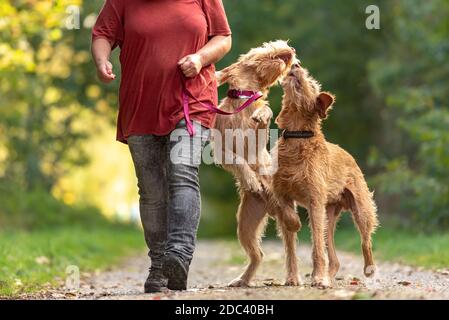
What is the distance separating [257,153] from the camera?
24.5 ft

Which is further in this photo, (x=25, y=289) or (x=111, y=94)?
(x=111, y=94)

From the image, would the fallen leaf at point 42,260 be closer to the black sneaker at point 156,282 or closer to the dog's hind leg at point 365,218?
the black sneaker at point 156,282

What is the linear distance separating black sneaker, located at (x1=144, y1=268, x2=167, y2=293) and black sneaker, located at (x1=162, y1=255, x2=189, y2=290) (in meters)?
0.38

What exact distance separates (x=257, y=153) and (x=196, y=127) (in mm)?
945

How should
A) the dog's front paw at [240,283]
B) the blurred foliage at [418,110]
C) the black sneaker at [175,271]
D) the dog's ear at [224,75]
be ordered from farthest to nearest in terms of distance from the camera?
1. the blurred foliage at [418,110]
2. the dog's front paw at [240,283]
3. the dog's ear at [224,75]
4. the black sneaker at [175,271]

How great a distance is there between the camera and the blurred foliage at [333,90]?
16000 millimetres

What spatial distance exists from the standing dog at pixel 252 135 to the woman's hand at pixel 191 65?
0.83 meters

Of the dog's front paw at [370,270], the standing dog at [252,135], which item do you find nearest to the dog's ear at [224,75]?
the standing dog at [252,135]

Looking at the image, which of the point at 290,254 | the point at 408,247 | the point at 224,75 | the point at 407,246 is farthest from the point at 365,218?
the point at 407,246

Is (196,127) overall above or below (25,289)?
above

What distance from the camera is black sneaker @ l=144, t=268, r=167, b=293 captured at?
6.82 metres

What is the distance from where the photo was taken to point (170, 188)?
6621mm
